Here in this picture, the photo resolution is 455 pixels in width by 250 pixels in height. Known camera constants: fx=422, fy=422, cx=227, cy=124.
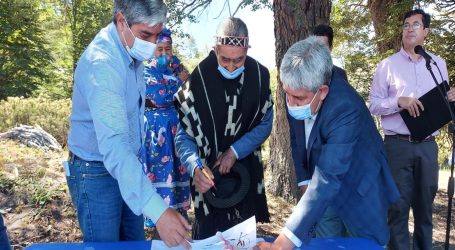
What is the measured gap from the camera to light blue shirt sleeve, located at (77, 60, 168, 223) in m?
1.50

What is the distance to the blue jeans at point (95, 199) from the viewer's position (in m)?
1.82

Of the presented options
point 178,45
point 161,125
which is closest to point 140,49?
point 161,125

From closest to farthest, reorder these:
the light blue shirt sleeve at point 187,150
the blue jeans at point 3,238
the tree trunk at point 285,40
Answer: the blue jeans at point 3,238
the light blue shirt sleeve at point 187,150
the tree trunk at point 285,40

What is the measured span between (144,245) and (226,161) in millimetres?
910

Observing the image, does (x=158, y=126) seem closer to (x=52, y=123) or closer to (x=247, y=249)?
(x=247, y=249)

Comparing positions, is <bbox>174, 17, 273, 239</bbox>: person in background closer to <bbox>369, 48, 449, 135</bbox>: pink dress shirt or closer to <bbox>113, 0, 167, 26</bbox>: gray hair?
<bbox>113, 0, 167, 26</bbox>: gray hair

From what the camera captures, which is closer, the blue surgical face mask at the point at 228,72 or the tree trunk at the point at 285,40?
the blue surgical face mask at the point at 228,72

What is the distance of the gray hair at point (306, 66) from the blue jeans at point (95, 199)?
890 mm

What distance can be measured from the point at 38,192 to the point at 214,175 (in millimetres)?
2254

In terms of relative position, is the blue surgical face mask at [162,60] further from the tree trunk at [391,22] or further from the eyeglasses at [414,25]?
the tree trunk at [391,22]

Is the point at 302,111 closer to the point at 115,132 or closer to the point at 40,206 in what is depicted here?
the point at 115,132

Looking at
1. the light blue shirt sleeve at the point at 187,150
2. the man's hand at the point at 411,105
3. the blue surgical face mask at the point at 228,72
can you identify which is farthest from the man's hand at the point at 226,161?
the man's hand at the point at 411,105

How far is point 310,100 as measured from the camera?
1721mm

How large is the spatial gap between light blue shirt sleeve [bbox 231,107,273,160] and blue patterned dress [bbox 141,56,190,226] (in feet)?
2.85
